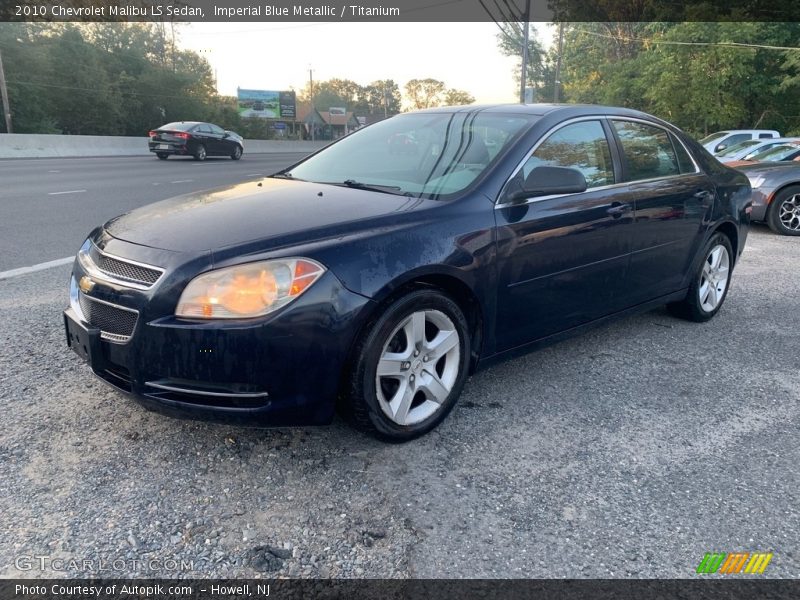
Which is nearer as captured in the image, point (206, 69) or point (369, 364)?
point (369, 364)

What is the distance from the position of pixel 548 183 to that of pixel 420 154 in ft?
2.76

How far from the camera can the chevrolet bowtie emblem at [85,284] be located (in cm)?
287

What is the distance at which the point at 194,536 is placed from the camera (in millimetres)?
2330

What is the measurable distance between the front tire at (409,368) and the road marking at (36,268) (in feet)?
14.1

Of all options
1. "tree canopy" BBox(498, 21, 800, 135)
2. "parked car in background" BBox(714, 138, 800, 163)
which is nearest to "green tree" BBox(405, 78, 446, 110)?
Answer: "tree canopy" BBox(498, 21, 800, 135)

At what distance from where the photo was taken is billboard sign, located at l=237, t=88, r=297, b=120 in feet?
198

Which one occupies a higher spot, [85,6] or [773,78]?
[85,6]

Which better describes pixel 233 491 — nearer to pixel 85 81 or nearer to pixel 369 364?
pixel 369 364

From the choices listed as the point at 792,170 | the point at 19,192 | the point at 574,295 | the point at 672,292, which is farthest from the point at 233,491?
the point at 19,192

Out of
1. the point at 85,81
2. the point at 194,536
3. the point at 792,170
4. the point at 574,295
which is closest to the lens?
the point at 194,536

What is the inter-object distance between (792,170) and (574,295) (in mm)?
7600

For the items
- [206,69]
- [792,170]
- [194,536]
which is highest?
[206,69]

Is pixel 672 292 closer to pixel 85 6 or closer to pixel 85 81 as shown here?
pixel 85 81

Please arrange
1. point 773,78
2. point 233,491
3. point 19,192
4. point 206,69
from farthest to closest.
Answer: point 206,69
point 773,78
point 19,192
point 233,491
